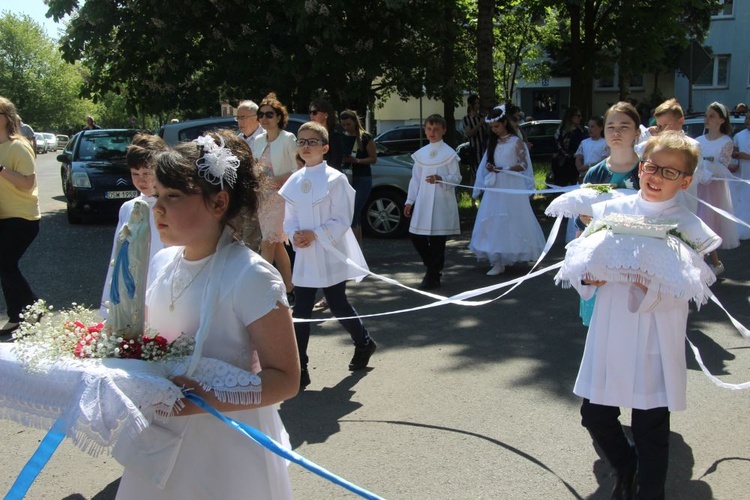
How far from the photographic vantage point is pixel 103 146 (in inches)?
583

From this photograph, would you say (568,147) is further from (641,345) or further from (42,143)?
(42,143)

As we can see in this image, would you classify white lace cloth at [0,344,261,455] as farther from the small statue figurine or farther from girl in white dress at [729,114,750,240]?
girl in white dress at [729,114,750,240]

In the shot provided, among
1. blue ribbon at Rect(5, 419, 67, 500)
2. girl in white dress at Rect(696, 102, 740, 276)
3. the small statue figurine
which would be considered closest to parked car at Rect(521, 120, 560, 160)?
girl in white dress at Rect(696, 102, 740, 276)

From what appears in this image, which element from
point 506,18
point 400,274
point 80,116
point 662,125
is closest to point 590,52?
point 506,18

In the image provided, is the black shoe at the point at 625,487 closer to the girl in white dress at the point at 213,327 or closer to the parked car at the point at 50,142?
the girl in white dress at the point at 213,327

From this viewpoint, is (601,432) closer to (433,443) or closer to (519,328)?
(433,443)

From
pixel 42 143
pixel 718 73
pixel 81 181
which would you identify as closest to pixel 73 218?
pixel 81 181

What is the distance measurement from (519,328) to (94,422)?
5221mm

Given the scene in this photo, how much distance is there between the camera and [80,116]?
80.2 metres

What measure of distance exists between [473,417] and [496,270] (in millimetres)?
4534

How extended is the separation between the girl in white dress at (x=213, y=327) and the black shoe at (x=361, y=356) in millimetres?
3405

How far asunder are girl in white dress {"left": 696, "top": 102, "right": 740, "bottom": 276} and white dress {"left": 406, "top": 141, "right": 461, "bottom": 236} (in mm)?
2698

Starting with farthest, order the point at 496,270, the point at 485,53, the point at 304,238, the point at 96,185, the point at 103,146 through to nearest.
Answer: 1. the point at 103,146
2. the point at 485,53
3. the point at 96,185
4. the point at 496,270
5. the point at 304,238

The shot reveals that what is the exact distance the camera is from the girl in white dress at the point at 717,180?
335 inches
